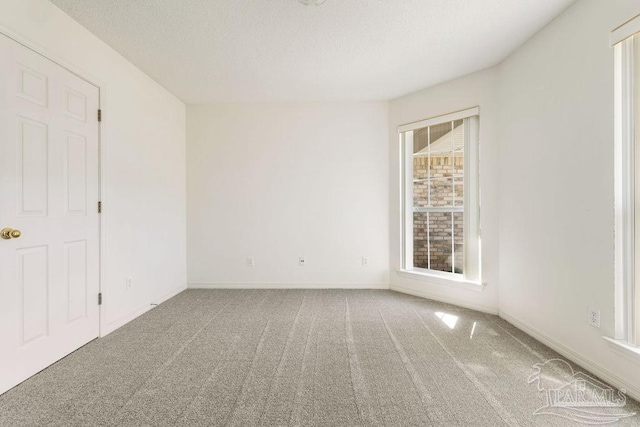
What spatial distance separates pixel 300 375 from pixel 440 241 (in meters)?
2.46

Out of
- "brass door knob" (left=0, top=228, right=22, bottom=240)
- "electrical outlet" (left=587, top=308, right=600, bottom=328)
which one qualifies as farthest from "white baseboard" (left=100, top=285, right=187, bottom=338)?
"electrical outlet" (left=587, top=308, right=600, bottom=328)

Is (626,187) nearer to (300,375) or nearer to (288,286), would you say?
(300,375)

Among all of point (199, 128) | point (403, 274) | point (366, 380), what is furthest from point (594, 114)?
point (199, 128)

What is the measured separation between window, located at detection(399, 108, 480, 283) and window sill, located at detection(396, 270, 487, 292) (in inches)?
1.7

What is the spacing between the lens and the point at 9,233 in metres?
1.83

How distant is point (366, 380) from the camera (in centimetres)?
189

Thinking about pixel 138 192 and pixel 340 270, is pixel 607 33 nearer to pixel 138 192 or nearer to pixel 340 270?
pixel 340 270

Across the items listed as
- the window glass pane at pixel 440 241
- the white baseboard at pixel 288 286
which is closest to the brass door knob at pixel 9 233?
the white baseboard at pixel 288 286

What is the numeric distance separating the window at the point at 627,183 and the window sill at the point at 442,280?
139cm

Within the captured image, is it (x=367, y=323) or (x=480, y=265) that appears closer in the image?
(x=367, y=323)

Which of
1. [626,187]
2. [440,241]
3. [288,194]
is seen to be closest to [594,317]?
→ [626,187]

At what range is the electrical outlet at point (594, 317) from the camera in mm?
1956

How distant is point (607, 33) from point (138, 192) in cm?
409

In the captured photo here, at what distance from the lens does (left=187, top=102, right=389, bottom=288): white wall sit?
4160mm
